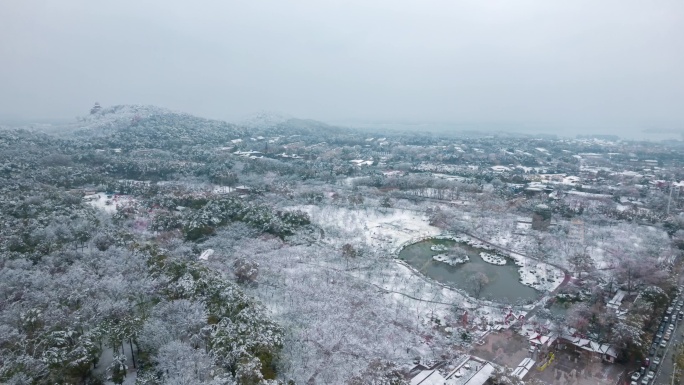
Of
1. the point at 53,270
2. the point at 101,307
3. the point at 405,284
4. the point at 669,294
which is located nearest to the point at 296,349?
the point at 101,307

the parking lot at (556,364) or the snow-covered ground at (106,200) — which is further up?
the snow-covered ground at (106,200)

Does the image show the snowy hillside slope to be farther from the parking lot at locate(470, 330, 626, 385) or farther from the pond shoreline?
the parking lot at locate(470, 330, 626, 385)

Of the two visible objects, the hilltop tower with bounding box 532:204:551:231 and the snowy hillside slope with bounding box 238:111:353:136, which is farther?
the snowy hillside slope with bounding box 238:111:353:136

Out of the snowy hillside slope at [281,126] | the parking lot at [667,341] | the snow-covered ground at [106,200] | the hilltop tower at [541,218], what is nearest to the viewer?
the parking lot at [667,341]

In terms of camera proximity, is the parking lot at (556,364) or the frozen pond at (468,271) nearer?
the parking lot at (556,364)

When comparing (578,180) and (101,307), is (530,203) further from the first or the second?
(101,307)

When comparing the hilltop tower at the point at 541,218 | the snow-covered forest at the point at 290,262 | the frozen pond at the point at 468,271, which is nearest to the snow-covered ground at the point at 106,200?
the snow-covered forest at the point at 290,262

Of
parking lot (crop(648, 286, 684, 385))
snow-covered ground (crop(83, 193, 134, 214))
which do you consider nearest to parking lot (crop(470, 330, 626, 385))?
parking lot (crop(648, 286, 684, 385))

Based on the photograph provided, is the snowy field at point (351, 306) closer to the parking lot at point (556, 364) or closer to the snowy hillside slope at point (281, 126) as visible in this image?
the parking lot at point (556, 364)

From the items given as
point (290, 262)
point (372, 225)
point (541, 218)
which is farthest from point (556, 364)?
point (541, 218)
